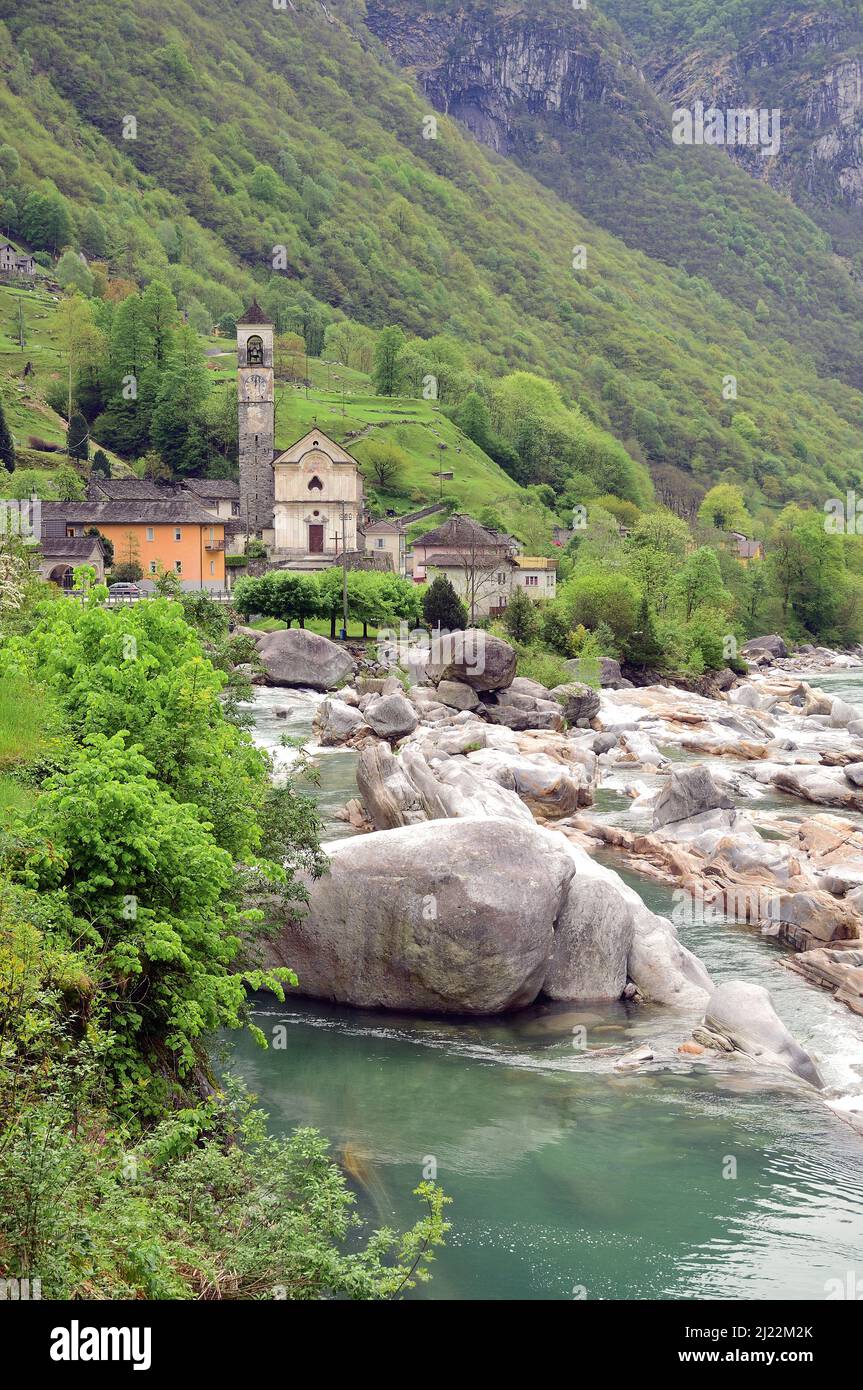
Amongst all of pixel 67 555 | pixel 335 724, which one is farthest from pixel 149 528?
pixel 335 724

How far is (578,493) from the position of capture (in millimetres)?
158500

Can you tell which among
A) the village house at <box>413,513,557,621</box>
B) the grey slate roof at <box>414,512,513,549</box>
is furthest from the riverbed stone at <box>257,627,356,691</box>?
the grey slate roof at <box>414,512,513,549</box>

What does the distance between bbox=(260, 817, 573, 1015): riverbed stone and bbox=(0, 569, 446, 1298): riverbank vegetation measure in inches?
53.0

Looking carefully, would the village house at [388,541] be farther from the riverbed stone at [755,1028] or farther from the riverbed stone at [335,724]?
the riverbed stone at [755,1028]

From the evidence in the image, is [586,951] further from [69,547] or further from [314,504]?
[314,504]

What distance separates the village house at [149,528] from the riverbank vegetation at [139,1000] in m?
75.7

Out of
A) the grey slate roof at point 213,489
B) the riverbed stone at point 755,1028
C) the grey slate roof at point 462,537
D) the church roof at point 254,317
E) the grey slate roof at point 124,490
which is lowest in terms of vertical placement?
the riverbed stone at point 755,1028

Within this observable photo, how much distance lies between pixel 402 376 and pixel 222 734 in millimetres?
162041

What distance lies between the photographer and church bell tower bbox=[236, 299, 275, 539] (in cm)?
11594

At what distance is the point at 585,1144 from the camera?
1625cm

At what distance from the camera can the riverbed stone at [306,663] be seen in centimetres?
6438

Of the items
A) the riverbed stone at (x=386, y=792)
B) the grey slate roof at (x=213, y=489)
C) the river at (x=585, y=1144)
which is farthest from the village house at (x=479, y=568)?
the river at (x=585, y=1144)

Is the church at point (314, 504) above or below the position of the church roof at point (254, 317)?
below

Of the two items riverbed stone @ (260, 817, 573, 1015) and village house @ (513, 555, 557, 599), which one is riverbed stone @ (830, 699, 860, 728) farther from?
riverbed stone @ (260, 817, 573, 1015)
